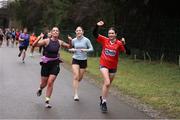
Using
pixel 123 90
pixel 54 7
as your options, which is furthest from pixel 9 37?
pixel 123 90

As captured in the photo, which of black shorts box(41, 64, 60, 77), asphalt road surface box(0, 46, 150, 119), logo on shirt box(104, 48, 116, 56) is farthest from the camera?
black shorts box(41, 64, 60, 77)

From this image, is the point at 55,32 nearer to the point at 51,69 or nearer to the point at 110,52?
the point at 51,69

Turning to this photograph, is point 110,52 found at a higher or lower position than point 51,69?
higher

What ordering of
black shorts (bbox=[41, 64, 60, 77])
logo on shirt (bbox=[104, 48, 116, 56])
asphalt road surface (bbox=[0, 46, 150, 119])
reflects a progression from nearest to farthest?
1. asphalt road surface (bbox=[0, 46, 150, 119])
2. logo on shirt (bbox=[104, 48, 116, 56])
3. black shorts (bbox=[41, 64, 60, 77])

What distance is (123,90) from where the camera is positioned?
1466 cm

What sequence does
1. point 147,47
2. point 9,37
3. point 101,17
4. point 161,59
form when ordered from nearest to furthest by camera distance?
point 161,59 → point 147,47 → point 101,17 → point 9,37

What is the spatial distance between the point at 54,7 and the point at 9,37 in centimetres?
548

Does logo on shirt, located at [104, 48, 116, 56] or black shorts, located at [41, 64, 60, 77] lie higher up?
logo on shirt, located at [104, 48, 116, 56]

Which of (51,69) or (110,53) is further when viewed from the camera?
(51,69)

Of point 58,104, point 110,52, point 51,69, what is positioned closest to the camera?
point 110,52

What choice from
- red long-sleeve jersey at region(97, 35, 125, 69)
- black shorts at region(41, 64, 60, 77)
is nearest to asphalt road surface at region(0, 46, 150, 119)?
black shorts at region(41, 64, 60, 77)

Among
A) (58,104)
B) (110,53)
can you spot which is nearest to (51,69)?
(58,104)

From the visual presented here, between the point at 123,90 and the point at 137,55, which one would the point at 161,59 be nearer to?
the point at 137,55

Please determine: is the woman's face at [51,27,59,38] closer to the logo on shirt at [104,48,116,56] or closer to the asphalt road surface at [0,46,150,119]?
the logo on shirt at [104,48,116,56]
